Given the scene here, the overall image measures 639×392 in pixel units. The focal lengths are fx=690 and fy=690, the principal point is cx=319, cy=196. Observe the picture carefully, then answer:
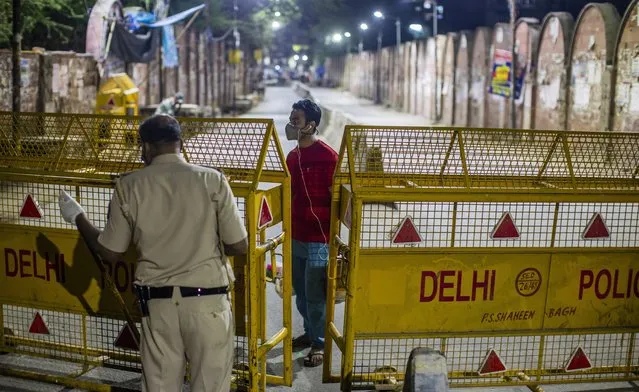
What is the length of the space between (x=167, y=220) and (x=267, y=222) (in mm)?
1124

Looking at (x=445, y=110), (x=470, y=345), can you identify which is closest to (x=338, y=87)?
(x=445, y=110)

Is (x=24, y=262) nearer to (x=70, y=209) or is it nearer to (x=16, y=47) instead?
(x=70, y=209)

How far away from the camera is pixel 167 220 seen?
3.48 metres

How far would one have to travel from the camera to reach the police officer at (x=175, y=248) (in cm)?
347

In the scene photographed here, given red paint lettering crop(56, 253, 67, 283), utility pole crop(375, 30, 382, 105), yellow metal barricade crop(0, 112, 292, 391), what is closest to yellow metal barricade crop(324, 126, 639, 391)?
yellow metal barricade crop(0, 112, 292, 391)

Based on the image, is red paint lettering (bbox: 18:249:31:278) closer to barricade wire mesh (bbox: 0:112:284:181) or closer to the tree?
barricade wire mesh (bbox: 0:112:284:181)

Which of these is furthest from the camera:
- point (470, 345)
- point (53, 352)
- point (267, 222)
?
point (470, 345)

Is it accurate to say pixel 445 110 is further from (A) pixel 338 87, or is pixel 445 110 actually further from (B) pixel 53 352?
(A) pixel 338 87

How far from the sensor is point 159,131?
3.49 m

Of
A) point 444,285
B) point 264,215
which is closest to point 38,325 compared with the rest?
point 264,215

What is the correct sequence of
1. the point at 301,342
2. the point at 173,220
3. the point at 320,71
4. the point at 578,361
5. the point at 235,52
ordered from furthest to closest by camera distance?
the point at 320,71 → the point at 235,52 → the point at 301,342 → the point at 578,361 → the point at 173,220

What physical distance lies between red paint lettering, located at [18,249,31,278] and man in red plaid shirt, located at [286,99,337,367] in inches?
78.0

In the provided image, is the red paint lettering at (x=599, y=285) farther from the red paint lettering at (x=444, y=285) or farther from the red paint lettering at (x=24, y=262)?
the red paint lettering at (x=24, y=262)

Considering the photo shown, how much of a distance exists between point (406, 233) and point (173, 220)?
5.19 feet
